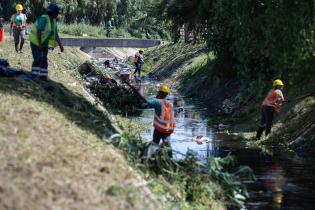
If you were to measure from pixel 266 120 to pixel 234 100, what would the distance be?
25.4 feet

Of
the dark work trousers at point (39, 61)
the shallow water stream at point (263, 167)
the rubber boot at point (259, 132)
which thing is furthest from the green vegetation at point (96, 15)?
the dark work trousers at point (39, 61)

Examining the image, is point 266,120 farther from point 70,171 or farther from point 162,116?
point 70,171

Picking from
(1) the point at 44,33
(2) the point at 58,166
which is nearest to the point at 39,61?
(1) the point at 44,33

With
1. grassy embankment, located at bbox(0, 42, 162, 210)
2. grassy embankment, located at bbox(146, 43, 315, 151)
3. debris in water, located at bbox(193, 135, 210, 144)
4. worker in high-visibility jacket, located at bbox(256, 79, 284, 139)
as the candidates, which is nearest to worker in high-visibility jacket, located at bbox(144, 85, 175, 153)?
grassy embankment, located at bbox(0, 42, 162, 210)

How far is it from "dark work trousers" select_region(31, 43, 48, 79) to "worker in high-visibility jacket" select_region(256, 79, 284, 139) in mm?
6524

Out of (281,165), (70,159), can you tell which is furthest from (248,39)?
(70,159)

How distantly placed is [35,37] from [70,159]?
8.07m

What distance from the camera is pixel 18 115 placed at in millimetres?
11648

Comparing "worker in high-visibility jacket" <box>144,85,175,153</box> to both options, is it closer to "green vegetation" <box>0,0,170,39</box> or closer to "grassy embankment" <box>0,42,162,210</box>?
"grassy embankment" <box>0,42,162,210</box>

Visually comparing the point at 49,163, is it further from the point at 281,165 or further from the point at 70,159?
the point at 281,165

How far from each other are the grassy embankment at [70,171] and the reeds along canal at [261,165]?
1.15 meters

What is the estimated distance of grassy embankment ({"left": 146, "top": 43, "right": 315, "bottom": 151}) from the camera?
20.5 metres

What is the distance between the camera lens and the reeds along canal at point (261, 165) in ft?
44.8

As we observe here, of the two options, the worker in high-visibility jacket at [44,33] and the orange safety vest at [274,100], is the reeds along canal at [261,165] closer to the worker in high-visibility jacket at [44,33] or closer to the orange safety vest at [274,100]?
the orange safety vest at [274,100]
